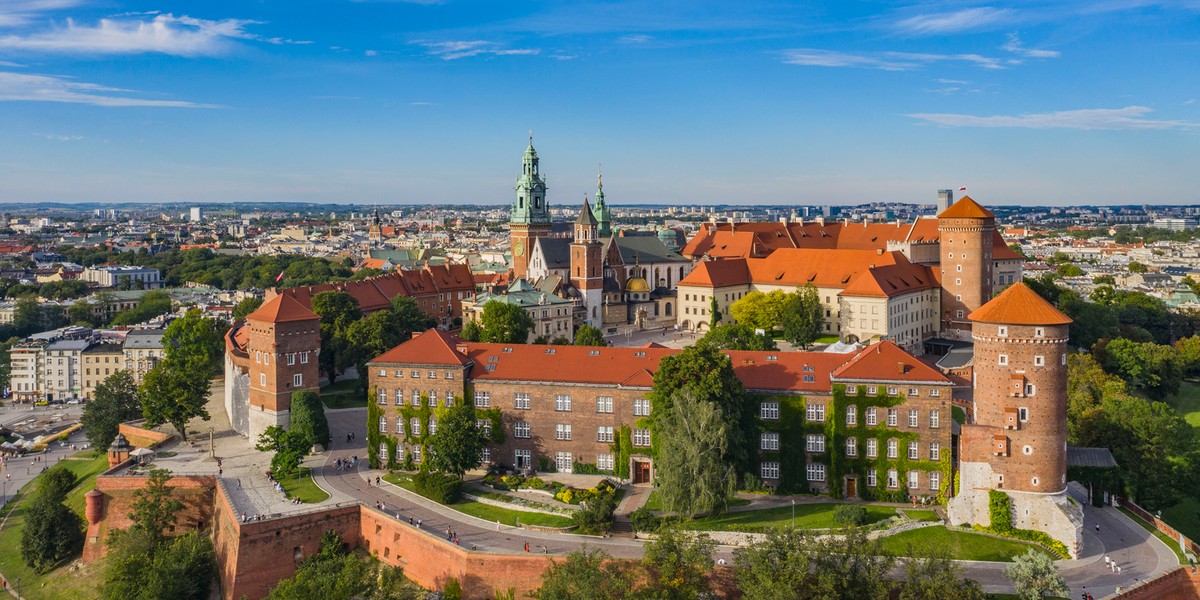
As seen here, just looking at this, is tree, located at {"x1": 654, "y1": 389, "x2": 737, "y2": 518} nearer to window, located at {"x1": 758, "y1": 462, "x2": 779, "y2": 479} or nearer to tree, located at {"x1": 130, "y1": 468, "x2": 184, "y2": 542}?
window, located at {"x1": 758, "y1": 462, "x2": 779, "y2": 479}

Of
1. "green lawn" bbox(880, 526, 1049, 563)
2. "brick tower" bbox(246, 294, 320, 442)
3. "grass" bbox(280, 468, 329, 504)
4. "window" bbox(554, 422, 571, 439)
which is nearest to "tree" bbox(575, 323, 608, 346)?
"brick tower" bbox(246, 294, 320, 442)

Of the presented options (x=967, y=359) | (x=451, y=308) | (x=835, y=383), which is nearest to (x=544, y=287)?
(x=451, y=308)

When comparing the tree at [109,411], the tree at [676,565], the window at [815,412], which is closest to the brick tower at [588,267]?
the tree at [109,411]

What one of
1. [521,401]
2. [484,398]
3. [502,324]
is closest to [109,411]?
[502,324]

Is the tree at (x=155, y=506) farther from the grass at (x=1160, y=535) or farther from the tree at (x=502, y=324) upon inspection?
the grass at (x=1160, y=535)

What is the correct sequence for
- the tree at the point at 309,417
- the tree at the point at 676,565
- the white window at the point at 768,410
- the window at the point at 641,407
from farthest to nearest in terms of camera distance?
the tree at the point at 309,417 → the window at the point at 641,407 → the white window at the point at 768,410 → the tree at the point at 676,565

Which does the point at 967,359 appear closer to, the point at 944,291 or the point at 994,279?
the point at 944,291
